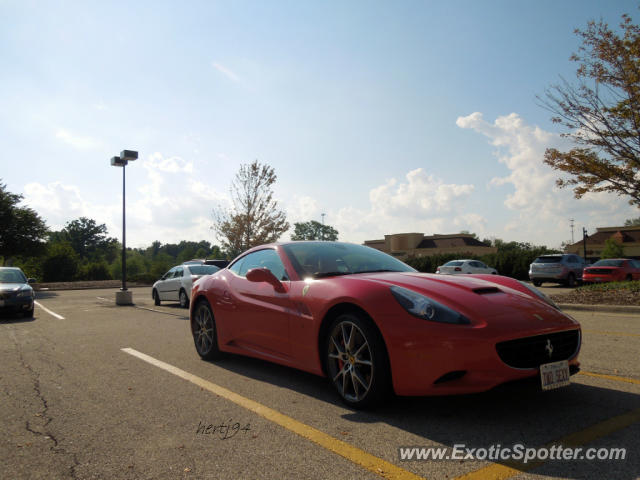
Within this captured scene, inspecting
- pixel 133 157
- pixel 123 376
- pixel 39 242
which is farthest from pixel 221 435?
pixel 39 242

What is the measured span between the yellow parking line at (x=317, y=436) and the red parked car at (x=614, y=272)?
18461mm

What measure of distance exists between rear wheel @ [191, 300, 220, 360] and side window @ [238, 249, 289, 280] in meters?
0.76

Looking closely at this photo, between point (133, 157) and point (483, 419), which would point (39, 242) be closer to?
point (133, 157)

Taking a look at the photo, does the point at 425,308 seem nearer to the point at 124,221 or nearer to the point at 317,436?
the point at 317,436

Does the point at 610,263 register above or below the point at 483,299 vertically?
above

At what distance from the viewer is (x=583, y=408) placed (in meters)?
3.63

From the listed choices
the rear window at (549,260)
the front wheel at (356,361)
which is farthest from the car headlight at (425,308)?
the rear window at (549,260)

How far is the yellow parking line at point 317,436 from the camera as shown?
8.74ft

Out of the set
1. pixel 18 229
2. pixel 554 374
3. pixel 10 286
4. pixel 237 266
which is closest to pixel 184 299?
pixel 10 286

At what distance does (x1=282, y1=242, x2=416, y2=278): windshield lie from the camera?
4730mm

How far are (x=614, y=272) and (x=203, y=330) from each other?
710 inches

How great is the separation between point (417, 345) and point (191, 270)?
12.9 metres

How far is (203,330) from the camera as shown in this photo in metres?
6.11

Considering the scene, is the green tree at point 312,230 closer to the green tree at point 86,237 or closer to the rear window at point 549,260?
the green tree at point 86,237
